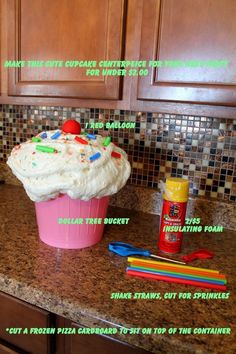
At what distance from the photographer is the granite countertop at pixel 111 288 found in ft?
1.63

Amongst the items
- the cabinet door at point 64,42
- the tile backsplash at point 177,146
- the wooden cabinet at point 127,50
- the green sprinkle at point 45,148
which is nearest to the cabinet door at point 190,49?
the wooden cabinet at point 127,50

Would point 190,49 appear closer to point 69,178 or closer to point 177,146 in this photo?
point 177,146

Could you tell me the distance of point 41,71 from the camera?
97 centimetres

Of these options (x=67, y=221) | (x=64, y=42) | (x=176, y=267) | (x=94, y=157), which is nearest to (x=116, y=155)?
(x=94, y=157)

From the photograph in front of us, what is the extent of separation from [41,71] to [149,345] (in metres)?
0.87

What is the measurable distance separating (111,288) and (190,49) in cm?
62

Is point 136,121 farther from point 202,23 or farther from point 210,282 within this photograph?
point 210,282

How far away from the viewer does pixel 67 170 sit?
660 mm

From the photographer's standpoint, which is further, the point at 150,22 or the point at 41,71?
the point at 41,71

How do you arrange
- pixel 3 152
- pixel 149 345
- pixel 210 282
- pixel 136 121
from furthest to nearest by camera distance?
A: pixel 3 152
pixel 136 121
pixel 210 282
pixel 149 345

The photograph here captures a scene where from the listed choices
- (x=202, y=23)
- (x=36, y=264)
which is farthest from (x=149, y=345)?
(x=202, y=23)

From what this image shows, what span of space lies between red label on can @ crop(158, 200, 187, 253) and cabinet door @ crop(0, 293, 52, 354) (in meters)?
0.34

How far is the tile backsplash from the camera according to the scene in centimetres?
93

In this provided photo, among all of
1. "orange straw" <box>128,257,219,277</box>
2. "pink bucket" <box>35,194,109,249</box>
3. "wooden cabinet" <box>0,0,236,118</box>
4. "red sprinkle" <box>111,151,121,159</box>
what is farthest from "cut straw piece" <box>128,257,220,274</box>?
"wooden cabinet" <box>0,0,236,118</box>
